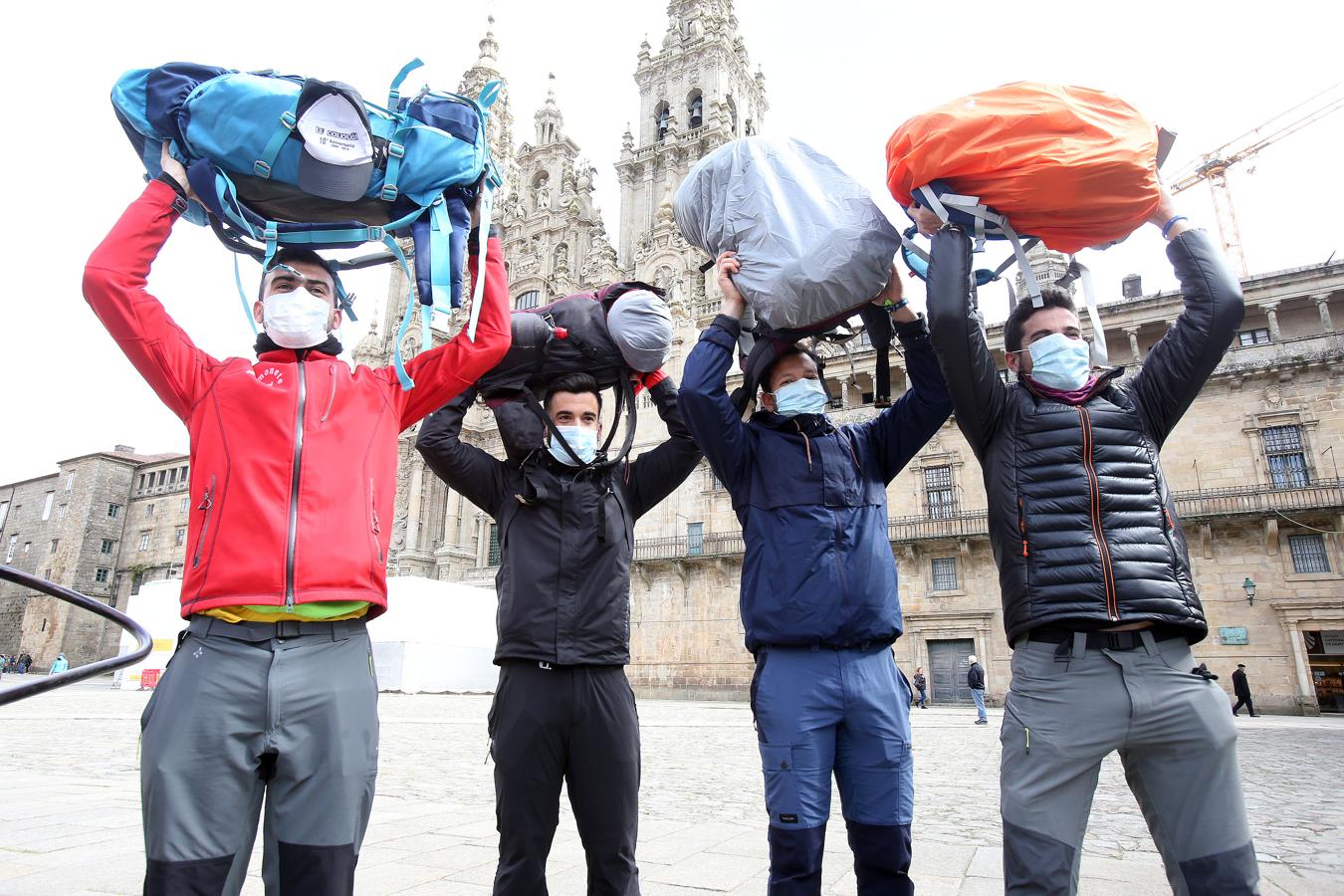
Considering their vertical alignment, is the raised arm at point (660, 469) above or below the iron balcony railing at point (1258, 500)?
below

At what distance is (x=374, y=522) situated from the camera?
251 cm

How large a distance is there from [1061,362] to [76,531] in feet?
208

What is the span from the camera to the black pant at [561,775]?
2738 mm

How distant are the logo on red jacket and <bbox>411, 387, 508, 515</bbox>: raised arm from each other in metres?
0.84

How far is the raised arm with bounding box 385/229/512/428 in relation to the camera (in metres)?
2.93

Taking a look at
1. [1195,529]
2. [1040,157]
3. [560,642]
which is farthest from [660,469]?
[1195,529]

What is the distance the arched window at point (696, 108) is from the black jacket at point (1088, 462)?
47.0 metres

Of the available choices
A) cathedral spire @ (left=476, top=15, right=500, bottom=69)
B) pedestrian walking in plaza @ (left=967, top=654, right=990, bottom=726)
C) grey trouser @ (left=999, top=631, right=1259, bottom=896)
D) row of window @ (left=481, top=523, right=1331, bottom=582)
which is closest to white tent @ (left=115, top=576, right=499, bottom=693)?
row of window @ (left=481, top=523, right=1331, bottom=582)

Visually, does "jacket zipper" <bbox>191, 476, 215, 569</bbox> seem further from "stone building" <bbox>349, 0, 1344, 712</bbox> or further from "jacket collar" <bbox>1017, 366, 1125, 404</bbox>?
"stone building" <bbox>349, 0, 1344, 712</bbox>

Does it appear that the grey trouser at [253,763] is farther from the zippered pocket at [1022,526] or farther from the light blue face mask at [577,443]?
the zippered pocket at [1022,526]

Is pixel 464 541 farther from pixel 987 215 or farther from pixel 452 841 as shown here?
pixel 987 215

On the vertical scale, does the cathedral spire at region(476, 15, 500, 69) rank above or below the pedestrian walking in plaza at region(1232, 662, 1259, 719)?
above

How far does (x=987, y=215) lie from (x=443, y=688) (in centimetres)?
2726

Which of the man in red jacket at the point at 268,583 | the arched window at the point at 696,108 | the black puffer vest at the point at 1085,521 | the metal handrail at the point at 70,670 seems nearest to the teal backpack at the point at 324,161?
the man in red jacket at the point at 268,583
